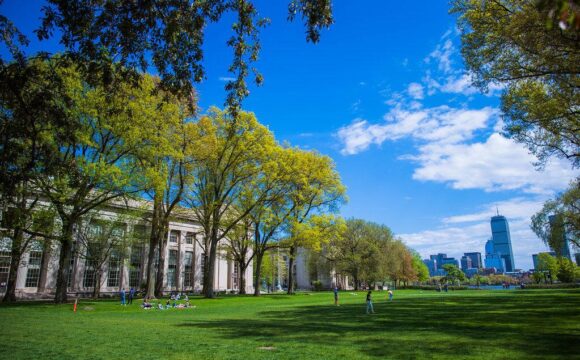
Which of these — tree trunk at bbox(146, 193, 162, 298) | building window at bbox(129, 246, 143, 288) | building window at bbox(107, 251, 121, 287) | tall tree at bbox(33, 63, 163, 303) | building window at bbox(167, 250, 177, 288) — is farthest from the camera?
building window at bbox(167, 250, 177, 288)

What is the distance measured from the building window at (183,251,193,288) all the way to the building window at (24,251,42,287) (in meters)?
27.2

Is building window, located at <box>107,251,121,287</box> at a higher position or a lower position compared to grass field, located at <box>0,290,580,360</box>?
higher

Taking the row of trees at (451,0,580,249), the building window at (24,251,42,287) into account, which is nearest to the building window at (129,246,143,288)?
the building window at (24,251,42,287)

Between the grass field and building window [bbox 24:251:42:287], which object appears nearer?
the grass field

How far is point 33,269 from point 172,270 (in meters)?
25.5

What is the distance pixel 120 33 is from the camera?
8859 millimetres

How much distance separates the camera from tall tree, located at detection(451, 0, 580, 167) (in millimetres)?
16234

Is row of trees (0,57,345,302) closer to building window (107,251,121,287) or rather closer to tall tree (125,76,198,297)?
tall tree (125,76,198,297)

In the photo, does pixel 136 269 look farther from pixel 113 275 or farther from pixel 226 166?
pixel 226 166

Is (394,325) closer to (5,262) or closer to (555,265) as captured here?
(5,262)

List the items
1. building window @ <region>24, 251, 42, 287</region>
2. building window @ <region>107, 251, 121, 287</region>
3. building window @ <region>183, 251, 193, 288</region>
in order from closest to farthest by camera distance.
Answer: building window @ <region>24, 251, 42, 287</region>, building window @ <region>107, 251, 121, 287</region>, building window @ <region>183, 251, 193, 288</region>

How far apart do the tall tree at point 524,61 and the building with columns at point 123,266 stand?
37.2 meters

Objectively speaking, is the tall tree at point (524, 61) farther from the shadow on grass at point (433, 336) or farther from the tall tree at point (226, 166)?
the tall tree at point (226, 166)

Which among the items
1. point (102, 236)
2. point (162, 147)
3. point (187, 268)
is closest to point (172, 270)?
point (187, 268)
